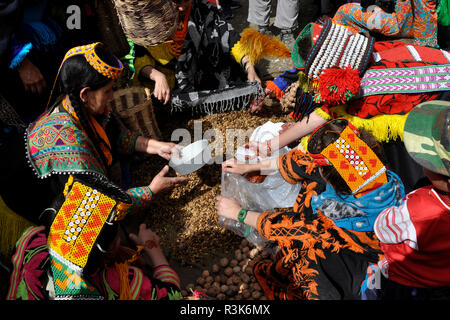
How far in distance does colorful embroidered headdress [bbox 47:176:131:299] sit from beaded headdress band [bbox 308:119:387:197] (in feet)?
3.43

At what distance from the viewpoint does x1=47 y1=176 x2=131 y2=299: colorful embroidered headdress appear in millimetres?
1426

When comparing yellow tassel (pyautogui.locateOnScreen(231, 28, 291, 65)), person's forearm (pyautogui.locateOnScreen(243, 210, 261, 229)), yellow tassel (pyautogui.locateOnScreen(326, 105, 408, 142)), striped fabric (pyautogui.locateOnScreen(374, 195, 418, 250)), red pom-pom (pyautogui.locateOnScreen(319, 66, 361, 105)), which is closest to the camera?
striped fabric (pyautogui.locateOnScreen(374, 195, 418, 250))

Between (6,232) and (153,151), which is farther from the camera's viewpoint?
(153,151)

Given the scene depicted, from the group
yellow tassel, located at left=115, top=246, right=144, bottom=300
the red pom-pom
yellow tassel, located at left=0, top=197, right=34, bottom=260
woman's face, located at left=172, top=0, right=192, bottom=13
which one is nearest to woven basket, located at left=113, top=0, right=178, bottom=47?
woman's face, located at left=172, top=0, right=192, bottom=13

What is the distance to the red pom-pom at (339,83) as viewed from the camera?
77.4 inches

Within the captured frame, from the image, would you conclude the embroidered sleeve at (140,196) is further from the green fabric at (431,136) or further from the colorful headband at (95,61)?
the green fabric at (431,136)

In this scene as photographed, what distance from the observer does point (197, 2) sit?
331 centimetres

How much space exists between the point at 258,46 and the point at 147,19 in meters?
1.16

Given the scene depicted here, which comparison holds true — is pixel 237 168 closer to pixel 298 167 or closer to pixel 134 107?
pixel 298 167

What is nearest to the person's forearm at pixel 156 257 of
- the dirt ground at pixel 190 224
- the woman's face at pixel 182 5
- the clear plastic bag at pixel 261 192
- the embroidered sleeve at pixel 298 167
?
the dirt ground at pixel 190 224

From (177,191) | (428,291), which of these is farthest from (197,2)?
(428,291)

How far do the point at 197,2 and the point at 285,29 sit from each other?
1.52m

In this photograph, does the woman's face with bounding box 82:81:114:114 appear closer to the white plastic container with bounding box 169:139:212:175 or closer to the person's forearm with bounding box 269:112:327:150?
the white plastic container with bounding box 169:139:212:175
